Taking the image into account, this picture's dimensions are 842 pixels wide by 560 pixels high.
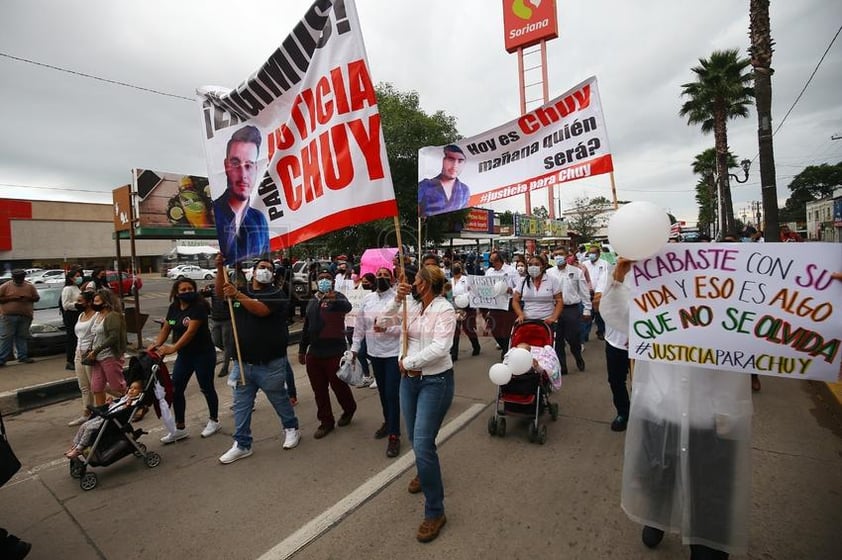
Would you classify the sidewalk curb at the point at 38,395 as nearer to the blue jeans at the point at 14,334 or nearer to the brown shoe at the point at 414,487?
the blue jeans at the point at 14,334

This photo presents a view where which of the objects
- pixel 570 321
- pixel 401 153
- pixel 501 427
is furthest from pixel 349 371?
pixel 401 153

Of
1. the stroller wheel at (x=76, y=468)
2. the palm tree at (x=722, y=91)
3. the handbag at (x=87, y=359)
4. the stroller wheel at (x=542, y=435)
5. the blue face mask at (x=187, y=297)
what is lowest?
the stroller wheel at (x=542, y=435)

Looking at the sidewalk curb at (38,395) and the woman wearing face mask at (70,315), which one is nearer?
the sidewalk curb at (38,395)

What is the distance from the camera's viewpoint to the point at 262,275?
4.25 meters

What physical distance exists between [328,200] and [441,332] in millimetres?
1407

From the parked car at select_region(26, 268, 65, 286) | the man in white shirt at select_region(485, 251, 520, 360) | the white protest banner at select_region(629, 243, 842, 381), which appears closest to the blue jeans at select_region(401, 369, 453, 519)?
the white protest banner at select_region(629, 243, 842, 381)

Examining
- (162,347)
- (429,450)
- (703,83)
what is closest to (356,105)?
(429,450)

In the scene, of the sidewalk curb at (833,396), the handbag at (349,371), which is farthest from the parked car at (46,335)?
the sidewalk curb at (833,396)

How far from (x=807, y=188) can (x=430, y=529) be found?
381 ft

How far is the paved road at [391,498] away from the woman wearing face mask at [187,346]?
38cm

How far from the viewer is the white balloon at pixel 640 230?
2.31 metres

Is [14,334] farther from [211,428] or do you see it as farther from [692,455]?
[692,455]

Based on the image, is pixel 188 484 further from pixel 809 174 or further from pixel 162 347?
pixel 809 174

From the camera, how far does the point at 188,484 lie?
3811mm
